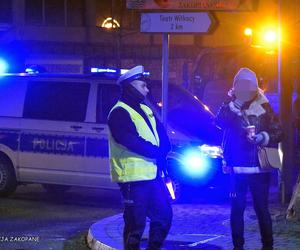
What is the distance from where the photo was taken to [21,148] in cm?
1036

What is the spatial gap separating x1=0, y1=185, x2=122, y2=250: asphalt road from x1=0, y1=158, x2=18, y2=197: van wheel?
16 centimetres

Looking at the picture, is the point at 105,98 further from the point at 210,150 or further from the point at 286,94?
the point at 286,94

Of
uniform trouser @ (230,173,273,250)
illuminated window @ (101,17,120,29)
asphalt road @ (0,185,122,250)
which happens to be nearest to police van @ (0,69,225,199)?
asphalt road @ (0,185,122,250)

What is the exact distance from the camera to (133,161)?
216 inches

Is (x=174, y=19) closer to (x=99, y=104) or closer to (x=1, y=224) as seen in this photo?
(x=99, y=104)

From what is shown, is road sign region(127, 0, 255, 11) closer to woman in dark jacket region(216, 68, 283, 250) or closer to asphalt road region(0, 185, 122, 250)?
woman in dark jacket region(216, 68, 283, 250)

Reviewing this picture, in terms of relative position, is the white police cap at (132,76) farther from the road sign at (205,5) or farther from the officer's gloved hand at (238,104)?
the road sign at (205,5)

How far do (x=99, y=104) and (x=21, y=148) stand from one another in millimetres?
1487

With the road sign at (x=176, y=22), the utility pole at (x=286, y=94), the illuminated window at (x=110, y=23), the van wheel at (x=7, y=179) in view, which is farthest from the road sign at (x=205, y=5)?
the illuminated window at (x=110, y=23)

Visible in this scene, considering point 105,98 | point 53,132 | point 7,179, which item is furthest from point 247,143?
point 7,179

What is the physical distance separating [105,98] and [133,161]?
15.1 feet

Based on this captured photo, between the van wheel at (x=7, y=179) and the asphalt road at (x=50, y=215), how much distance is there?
0.16 metres

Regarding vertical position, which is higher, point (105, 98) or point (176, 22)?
point (176, 22)

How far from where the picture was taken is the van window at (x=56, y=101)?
10.1 meters
